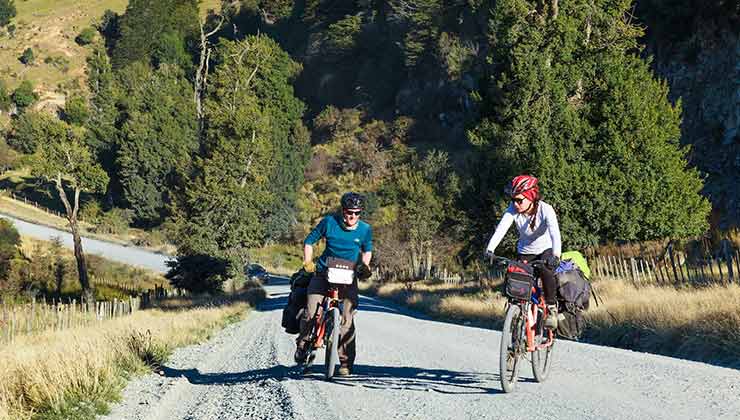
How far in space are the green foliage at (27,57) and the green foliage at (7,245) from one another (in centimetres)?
10003

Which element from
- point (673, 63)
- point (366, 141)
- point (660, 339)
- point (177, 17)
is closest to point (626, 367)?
point (660, 339)

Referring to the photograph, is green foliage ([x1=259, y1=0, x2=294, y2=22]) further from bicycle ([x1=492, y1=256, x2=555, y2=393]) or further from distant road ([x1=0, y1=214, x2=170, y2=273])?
bicycle ([x1=492, y1=256, x2=555, y2=393])

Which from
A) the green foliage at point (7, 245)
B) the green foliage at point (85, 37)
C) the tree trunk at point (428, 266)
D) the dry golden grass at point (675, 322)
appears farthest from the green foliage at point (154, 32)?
the dry golden grass at point (675, 322)

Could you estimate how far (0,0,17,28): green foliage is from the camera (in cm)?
17600

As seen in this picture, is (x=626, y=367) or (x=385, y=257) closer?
(x=626, y=367)

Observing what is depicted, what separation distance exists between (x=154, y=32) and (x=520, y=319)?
444 feet

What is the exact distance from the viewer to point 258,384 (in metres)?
10.3

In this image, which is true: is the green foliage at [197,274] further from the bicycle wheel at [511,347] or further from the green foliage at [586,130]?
the bicycle wheel at [511,347]

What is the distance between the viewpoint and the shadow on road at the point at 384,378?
899 centimetres

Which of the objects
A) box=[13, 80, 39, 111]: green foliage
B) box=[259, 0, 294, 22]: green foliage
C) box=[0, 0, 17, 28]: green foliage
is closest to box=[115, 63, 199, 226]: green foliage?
box=[259, 0, 294, 22]: green foliage

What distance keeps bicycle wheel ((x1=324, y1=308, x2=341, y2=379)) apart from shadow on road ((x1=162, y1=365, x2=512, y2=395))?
0.19 meters

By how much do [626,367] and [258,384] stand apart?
15.2 feet

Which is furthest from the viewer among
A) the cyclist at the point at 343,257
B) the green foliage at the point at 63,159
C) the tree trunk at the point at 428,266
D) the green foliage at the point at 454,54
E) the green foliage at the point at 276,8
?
the green foliage at the point at 276,8

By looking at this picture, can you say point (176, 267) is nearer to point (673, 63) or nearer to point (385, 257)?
point (385, 257)
